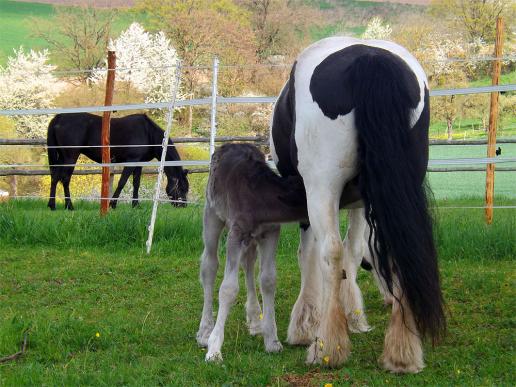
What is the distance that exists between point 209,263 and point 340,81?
1.69 meters

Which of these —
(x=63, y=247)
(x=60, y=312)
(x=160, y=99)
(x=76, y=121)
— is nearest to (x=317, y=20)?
(x=160, y=99)

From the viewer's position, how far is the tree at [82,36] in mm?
37812

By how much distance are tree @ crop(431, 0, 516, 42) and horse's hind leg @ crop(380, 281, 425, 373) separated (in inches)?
1167

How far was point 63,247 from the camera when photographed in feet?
28.9

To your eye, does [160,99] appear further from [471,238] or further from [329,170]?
[329,170]

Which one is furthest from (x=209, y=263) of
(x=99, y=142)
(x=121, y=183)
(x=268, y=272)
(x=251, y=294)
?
(x=99, y=142)

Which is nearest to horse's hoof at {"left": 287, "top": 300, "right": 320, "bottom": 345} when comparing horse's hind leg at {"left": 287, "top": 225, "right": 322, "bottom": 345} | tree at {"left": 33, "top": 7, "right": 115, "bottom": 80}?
horse's hind leg at {"left": 287, "top": 225, "right": 322, "bottom": 345}

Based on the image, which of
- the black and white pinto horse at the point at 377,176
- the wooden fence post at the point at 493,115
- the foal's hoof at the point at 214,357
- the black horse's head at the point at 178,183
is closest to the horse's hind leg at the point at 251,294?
the foal's hoof at the point at 214,357

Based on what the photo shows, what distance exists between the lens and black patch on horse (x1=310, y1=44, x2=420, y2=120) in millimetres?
4121

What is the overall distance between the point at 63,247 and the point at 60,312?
2.93m

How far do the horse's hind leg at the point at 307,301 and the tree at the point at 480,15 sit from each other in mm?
28728

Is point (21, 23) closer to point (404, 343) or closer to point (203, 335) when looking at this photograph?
point (203, 335)

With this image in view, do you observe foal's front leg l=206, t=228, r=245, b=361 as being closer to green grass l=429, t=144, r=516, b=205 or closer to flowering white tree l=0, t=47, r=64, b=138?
green grass l=429, t=144, r=516, b=205

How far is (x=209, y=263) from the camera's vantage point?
513 centimetres
